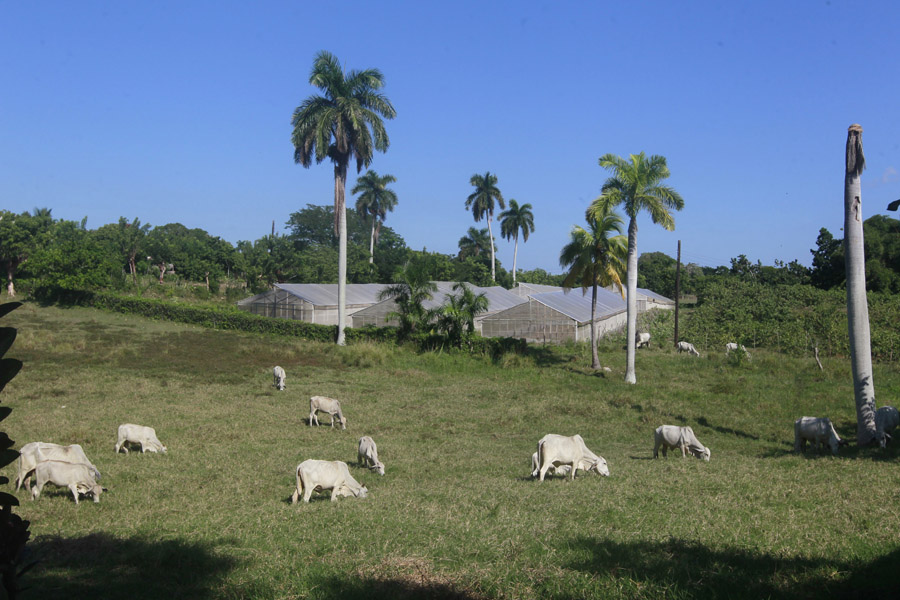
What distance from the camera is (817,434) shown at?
15.5 meters

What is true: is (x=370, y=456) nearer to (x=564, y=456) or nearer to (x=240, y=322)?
(x=564, y=456)

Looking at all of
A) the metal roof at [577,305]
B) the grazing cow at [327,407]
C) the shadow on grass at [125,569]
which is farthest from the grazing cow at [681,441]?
the metal roof at [577,305]

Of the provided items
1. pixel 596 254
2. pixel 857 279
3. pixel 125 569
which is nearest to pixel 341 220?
pixel 596 254

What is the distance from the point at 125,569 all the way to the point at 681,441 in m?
12.2

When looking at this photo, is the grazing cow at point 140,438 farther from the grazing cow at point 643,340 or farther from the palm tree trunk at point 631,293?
the grazing cow at point 643,340

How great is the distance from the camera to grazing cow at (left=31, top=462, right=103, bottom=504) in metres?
10.6

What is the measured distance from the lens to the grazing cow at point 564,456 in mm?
12633

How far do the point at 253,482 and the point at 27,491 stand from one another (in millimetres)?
3830

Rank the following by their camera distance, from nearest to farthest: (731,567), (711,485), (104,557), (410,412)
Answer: (731,567) → (104,557) → (711,485) → (410,412)

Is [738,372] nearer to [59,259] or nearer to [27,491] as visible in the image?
[27,491]

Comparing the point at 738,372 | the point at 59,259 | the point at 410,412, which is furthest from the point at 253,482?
the point at 59,259

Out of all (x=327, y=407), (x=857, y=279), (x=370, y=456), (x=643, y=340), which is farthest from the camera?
(x=643, y=340)

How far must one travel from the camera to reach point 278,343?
37500 millimetres

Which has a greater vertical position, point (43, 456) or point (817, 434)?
point (817, 434)
